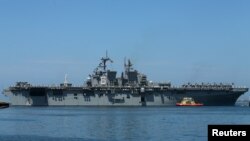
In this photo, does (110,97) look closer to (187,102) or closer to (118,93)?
(118,93)

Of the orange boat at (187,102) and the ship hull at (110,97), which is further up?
the ship hull at (110,97)

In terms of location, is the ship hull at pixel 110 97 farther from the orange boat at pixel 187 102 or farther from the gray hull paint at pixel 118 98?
the orange boat at pixel 187 102

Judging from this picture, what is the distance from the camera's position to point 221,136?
10836mm

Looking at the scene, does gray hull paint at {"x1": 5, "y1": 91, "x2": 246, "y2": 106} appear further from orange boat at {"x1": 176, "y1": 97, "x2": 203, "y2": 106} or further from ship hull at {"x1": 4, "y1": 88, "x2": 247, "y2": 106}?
orange boat at {"x1": 176, "y1": 97, "x2": 203, "y2": 106}

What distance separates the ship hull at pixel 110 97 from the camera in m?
111

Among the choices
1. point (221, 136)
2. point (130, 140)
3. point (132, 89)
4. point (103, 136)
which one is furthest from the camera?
point (132, 89)

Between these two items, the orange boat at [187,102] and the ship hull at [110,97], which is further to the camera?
the orange boat at [187,102]

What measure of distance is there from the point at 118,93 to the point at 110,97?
1854 mm

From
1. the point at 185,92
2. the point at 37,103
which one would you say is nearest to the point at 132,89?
the point at 185,92

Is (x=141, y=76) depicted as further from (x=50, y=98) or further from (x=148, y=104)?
(x=50, y=98)

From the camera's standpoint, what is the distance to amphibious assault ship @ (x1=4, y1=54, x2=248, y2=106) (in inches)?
4363

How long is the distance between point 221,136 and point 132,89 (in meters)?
99.9

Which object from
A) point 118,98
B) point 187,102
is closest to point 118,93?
point 118,98

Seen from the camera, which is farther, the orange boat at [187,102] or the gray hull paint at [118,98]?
the orange boat at [187,102]
